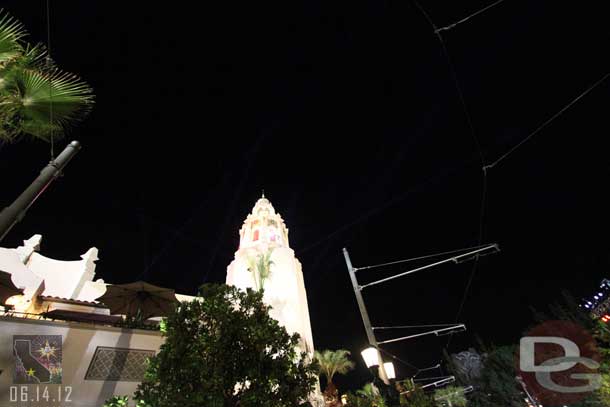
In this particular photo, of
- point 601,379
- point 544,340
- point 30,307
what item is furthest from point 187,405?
point 544,340

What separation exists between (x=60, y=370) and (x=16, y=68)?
8.35 meters

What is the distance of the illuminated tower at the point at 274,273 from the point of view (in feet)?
94.4

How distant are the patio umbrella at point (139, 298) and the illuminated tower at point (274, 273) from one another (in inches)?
648

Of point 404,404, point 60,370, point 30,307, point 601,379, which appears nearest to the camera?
point 404,404

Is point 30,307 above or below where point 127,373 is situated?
above

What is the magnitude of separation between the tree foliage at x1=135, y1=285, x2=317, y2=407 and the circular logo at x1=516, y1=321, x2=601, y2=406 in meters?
27.5

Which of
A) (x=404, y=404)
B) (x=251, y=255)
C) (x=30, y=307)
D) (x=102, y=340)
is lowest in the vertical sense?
(x=404, y=404)

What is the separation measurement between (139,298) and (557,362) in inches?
1576

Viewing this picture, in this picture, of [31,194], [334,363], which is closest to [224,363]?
[31,194]

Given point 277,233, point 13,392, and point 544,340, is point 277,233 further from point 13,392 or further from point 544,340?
point 544,340

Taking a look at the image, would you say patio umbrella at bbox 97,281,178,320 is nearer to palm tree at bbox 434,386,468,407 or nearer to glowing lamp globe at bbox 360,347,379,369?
glowing lamp globe at bbox 360,347,379,369

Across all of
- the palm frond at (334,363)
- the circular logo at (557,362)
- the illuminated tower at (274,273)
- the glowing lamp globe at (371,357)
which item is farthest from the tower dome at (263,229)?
the circular logo at (557,362)

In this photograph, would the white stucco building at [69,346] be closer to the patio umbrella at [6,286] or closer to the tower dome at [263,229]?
the patio umbrella at [6,286]

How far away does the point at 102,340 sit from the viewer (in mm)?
10133
